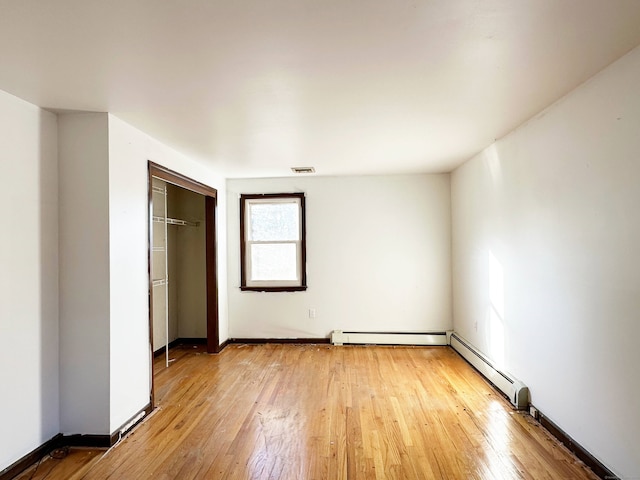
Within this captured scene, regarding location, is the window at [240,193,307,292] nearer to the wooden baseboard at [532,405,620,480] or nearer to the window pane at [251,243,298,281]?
the window pane at [251,243,298,281]

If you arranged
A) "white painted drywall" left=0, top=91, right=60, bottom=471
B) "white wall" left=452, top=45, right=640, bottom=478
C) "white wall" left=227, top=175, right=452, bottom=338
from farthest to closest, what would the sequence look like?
"white wall" left=227, top=175, right=452, bottom=338 < "white painted drywall" left=0, top=91, right=60, bottom=471 < "white wall" left=452, top=45, right=640, bottom=478

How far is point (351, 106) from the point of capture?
238 cm

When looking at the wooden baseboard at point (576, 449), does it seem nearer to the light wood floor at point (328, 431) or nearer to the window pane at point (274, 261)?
the light wood floor at point (328, 431)

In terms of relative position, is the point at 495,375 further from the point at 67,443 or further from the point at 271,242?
the point at 67,443

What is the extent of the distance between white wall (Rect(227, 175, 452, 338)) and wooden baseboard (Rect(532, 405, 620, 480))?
7.24 ft

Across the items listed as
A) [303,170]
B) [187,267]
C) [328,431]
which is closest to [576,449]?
[328,431]

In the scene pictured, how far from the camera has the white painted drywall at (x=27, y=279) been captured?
6.88 ft

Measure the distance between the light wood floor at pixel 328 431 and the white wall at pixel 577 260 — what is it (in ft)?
1.31

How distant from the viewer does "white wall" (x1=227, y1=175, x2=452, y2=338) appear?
15.9ft

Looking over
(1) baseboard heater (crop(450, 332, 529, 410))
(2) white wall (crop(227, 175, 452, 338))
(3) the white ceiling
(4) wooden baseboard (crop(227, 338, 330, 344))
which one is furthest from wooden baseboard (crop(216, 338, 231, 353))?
(1) baseboard heater (crop(450, 332, 529, 410))

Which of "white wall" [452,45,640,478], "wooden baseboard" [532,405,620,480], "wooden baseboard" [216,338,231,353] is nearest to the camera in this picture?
"white wall" [452,45,640,478]

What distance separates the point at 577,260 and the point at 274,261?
3.68 metres

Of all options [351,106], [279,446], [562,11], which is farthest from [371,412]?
[562,11]

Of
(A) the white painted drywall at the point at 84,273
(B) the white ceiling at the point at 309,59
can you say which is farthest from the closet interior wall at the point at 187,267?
(A) the white painted drywall at the point at 84,273
